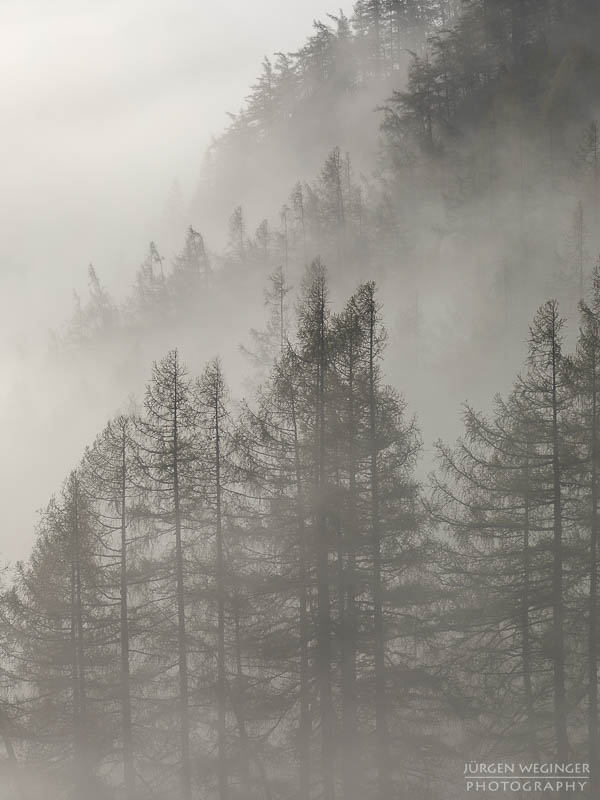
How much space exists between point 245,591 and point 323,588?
7.69ft

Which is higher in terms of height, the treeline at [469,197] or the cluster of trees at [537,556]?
the treeline at [469,197]

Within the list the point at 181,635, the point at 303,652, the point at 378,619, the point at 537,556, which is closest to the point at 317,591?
the point at 303,652

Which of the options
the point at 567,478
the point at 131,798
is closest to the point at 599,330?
the point at 567,478

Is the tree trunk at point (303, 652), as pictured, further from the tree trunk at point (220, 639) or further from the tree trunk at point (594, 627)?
the tree trunk at point (594, 627)

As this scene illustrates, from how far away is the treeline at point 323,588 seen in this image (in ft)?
64.6

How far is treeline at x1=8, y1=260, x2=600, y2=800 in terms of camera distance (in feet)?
64.6

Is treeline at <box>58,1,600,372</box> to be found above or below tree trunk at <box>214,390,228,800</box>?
above

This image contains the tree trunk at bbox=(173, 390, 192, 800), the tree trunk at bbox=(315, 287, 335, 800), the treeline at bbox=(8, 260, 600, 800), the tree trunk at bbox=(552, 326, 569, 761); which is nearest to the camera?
the tree trunk at bbox=(552, 326, 569, 761)

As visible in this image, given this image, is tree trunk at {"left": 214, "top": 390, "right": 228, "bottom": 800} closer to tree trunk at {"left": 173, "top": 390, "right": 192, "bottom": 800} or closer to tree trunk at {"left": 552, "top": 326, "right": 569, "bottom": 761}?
tree trunk at {"left": 173, "top": 390, "right": 192, "bottom": 800}

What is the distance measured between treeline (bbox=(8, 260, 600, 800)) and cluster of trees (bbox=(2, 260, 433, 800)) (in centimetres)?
7

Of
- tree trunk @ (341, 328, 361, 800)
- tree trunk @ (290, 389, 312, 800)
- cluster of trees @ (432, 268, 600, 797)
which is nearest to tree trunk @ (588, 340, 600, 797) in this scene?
cluster of trees @ (432, 268, 600, 797)

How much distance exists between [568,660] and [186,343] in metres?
76.0

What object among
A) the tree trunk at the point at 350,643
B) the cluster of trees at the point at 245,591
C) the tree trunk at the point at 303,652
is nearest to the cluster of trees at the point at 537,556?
the cluster of trees at the point at 245,591

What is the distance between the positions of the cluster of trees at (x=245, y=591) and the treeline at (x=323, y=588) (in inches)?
2.9
